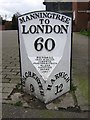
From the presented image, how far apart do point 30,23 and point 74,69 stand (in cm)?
287

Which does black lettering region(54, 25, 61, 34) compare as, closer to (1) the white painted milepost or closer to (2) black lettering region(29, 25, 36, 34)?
(1) the white painted milepost

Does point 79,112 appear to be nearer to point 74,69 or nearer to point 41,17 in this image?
point 41,17

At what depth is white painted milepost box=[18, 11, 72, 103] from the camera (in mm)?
5414

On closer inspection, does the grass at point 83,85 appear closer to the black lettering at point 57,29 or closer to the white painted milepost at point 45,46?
the white painted milepost at point 45,46

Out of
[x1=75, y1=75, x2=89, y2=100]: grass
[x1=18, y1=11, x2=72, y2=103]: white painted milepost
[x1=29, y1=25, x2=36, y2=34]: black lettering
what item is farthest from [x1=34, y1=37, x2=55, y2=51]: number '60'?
[x1=75, y1=75, x2=89, y2=100]: grass

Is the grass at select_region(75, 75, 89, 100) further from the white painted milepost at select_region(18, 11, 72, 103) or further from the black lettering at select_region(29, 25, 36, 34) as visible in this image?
the black lettering at select_region(29, 25, 36, 34)

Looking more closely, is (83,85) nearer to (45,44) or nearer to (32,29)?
(45,44)

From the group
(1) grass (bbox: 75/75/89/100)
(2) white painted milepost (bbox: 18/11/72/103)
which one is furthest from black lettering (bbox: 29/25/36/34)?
(1) grass (bbox: 75/75/89/100)

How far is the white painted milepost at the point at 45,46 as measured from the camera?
5414mm

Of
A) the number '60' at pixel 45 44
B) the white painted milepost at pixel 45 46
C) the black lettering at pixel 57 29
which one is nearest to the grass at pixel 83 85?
the white painted milepost at pixel 45 46

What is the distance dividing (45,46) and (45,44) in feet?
0.12

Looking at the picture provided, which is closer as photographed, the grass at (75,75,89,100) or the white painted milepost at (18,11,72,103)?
the white painted milepost at (18,11,72,103)

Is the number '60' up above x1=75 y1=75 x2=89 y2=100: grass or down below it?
above

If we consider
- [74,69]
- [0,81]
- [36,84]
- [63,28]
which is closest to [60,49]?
[63,28]
